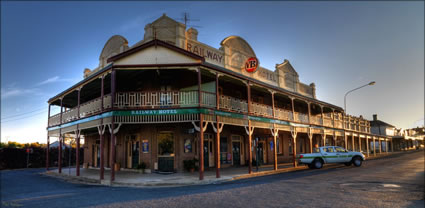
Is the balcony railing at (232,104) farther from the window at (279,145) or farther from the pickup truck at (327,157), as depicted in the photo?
the window at (279,145)

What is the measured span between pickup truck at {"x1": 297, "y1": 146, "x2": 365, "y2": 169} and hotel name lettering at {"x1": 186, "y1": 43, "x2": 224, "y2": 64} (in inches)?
362

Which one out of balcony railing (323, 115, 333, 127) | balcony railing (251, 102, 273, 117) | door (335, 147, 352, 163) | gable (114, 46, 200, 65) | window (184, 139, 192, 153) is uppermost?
gable (114, 46, 200, 65)

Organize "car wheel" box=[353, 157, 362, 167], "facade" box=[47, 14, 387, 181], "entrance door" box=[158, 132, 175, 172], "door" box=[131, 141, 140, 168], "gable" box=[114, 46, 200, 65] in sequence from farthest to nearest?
"car wheel" box=[353, 157, 362, 167]
"door" box=[131, 141, 140, 168]
"entrance door" box=[158, 132, 175, 172]
"gable" box=[114, 46, 200, 65]
"facade" box=[47, 14, 387, 181]

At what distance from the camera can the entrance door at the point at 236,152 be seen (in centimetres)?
2220

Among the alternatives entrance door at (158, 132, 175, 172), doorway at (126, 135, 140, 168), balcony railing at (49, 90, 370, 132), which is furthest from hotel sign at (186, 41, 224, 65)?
doorway at (126, 135, 140, 168)

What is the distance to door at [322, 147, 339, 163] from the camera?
2039 cm

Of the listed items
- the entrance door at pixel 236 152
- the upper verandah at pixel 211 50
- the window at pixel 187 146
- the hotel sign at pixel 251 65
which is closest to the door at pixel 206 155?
the window at pixel 187 146

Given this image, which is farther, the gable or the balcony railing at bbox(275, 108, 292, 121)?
the balcony railing at bbox(275, 108, 292, 121)

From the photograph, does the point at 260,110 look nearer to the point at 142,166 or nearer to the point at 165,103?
the point at 165,103

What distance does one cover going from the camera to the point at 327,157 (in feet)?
67.0

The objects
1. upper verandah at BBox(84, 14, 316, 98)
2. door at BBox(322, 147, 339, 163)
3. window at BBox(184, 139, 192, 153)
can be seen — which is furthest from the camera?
door at BBox(322, 147, 339, 163)

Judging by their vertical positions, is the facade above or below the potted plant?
above

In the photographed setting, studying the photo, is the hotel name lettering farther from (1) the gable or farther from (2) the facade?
(1) the gable

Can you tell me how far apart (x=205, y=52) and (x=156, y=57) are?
16.3ft
